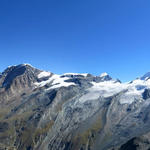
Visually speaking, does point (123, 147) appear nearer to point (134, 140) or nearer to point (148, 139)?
point (134, 140)

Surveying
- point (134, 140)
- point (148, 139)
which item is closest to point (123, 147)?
point (134, 140)

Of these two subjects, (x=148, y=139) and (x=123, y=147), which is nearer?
(x=123, y=147)
